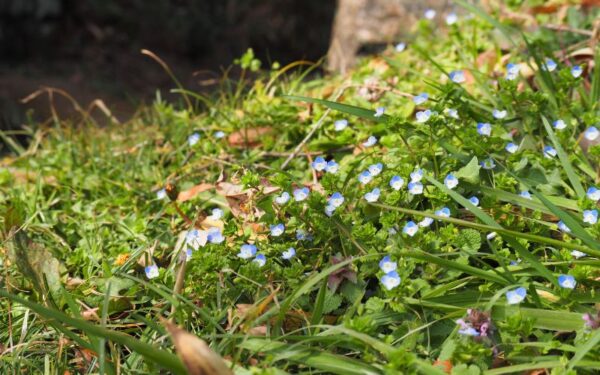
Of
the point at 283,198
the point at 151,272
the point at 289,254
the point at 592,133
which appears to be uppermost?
the point at 592,133

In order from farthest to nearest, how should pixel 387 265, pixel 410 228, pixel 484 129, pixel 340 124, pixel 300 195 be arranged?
pixel 340 124, pixel 484 129, pixel 300 195, pixel 410 228, pixel 387 265

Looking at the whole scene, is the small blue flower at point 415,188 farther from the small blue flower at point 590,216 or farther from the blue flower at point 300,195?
the small blue flower at point 590,216

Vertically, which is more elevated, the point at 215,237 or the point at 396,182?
the point at 396,182

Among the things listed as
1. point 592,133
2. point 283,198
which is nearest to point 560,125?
point 592,133

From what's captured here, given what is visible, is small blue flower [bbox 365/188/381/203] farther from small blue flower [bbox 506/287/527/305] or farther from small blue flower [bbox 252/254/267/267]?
small blue flower [bbox 506/287/527/305]

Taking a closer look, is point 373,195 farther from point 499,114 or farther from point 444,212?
point 499,114

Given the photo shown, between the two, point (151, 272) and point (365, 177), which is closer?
point (151, 272)

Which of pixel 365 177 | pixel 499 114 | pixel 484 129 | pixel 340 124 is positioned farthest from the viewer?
pixel 340 124
